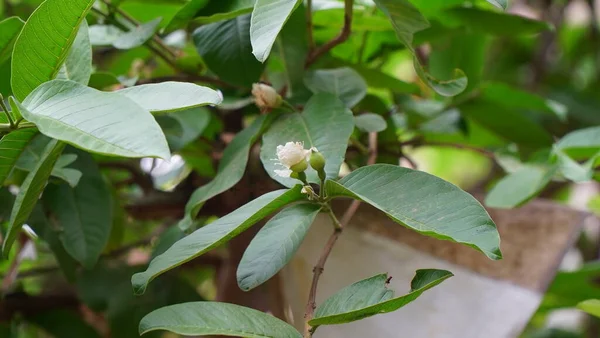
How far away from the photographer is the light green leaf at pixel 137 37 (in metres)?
0.47

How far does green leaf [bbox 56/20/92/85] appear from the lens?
0.38 metres

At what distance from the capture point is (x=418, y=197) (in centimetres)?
34

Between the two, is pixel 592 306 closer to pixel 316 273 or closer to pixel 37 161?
pixel 316 273

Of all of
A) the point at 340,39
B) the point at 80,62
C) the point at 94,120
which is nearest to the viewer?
the point at 94,120

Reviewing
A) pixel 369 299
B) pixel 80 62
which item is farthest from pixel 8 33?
pixel 369 299

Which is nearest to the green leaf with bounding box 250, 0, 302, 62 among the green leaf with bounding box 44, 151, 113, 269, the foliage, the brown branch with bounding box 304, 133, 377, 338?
the foliage

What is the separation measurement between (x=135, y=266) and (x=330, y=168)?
1.02ft

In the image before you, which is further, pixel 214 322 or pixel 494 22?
pixel 494 22

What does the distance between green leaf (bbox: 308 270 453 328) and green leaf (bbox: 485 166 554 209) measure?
0.63ft

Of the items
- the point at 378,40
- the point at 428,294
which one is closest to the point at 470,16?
the point at 378,40

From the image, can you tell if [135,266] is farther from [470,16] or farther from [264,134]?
[470,16]

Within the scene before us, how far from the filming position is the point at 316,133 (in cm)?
42

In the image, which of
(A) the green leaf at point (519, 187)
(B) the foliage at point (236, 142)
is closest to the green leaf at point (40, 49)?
(B) the foliage at point (236, 142)

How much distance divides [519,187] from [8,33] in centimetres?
39
